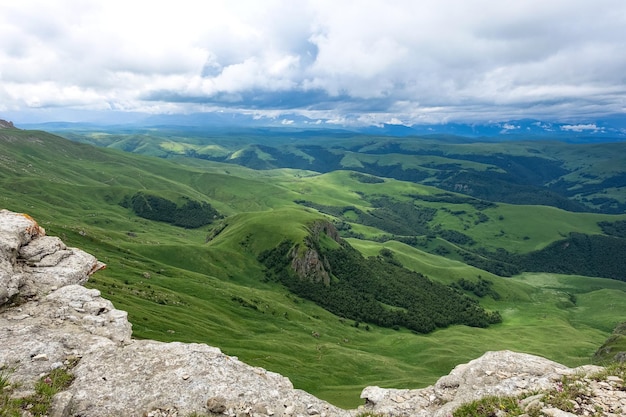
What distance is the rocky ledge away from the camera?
2191 centimetres

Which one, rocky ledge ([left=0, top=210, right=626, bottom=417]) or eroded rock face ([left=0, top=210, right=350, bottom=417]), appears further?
eroded rock face ([left=0, top=210, right=350, bottom=417])

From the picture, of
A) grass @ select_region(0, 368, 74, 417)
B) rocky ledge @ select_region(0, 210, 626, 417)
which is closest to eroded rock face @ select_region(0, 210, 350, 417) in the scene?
rocky ledge @ select_region(0, 210, 626, 417)

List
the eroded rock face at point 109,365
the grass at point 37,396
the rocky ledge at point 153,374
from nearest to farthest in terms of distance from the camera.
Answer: the grass at point 37,396 < the rocky ledge at point 153,374 < the eroded rock face at point 109,365

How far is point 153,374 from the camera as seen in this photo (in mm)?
24125

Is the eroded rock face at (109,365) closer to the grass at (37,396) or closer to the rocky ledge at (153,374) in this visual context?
the rocky ledge at (153,374)

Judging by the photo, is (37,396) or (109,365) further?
(109,365)

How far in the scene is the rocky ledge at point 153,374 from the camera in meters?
21.9

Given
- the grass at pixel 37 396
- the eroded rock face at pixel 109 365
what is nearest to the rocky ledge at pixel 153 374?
the eroded rock face at pixel 109 365

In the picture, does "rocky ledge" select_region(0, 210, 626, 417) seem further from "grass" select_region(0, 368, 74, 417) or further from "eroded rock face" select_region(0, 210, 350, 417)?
"grass" select_region(0, 368, 74, 417)

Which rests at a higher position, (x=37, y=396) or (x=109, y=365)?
(x=37, y=396)

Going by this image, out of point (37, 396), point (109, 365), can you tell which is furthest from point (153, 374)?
point (37, 396)

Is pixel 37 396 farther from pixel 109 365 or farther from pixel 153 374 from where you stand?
pixel 153 374

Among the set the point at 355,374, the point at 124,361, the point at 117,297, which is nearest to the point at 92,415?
the point at 124,361

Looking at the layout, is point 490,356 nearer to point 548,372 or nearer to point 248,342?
point 548,372
